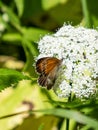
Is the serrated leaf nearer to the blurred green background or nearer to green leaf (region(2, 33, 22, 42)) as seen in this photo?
the blurred green background

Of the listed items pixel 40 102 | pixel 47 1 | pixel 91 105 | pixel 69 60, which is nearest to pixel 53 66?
pixel 69 60

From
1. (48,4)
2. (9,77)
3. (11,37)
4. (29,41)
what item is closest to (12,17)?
(11,37)

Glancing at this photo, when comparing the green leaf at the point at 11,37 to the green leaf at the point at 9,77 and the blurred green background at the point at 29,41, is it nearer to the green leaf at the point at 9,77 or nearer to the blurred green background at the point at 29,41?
the blurred green background at the point at 29,41

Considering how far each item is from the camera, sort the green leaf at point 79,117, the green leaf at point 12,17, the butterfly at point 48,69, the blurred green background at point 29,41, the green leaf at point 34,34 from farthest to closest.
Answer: the green leaf at point 12,17 < the green leaf at point 34,34 < the blurred green background at point 29,41 < the butterfly at point 48,69 < the green leaf at point 79,117

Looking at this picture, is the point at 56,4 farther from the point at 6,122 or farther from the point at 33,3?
the point at 6,122

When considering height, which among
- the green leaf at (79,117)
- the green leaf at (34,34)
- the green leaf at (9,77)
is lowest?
the green leaf at (79,117)

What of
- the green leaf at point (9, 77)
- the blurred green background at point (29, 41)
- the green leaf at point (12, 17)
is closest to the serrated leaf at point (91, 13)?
the blurred green background at point (29, 41)
